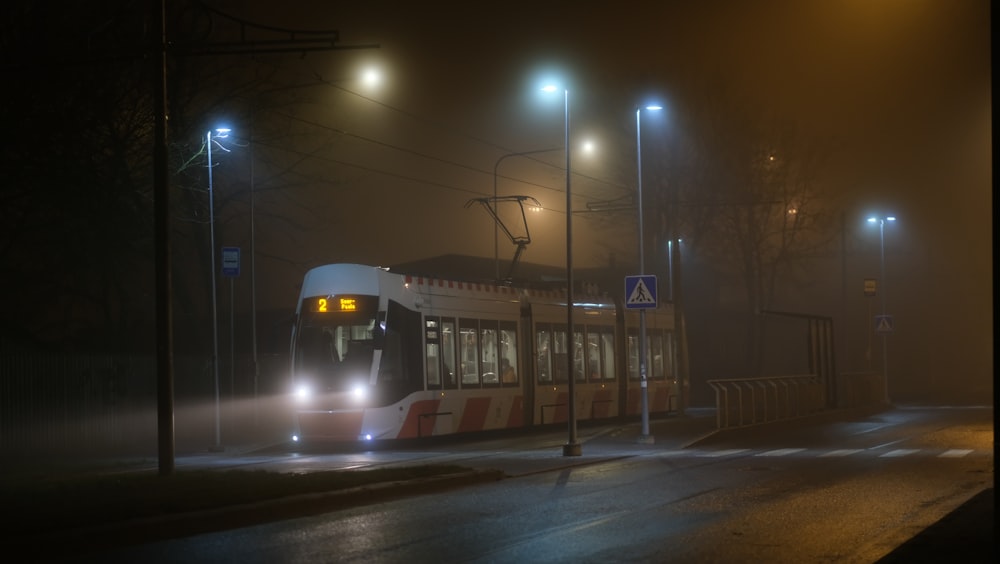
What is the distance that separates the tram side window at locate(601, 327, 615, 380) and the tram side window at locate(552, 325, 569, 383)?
87.9 inches

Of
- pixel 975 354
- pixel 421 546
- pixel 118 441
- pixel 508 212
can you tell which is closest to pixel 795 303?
pixel 975 354

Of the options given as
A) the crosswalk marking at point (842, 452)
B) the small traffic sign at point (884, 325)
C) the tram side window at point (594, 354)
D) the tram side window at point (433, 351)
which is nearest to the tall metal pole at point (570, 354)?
the tram side window at point (433, 351)

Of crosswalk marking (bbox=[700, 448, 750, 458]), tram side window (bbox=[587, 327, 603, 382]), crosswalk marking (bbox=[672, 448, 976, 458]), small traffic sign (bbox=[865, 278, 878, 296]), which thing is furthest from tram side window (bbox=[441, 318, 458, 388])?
small traffic sign (bbox=[865, 278, 878, 296])

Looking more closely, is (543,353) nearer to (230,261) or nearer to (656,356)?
(656,356)

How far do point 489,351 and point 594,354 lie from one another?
552cm

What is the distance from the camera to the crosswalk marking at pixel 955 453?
72.4ft

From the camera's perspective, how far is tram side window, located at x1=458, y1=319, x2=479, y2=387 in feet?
88.3

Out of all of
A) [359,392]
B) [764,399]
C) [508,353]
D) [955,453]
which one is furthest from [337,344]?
[764,399]

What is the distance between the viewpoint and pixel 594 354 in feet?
107

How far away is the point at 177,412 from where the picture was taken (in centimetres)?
3262

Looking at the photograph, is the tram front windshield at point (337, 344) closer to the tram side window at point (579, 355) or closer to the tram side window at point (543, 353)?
the tram side window at point (543, 353)

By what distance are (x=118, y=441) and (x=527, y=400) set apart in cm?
1058

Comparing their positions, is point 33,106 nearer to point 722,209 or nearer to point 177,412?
point 177,412

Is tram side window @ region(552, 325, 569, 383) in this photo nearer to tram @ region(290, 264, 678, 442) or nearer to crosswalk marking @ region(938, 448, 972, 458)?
tram @ region(290, 264, 678, 442)
